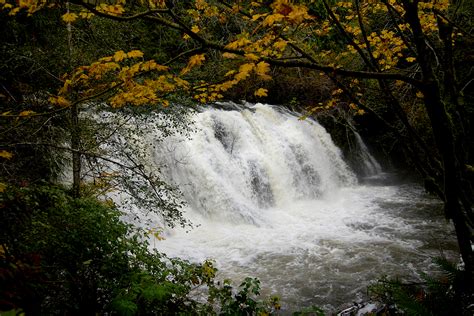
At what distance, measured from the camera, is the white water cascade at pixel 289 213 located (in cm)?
615

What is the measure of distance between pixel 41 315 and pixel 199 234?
5226 mm

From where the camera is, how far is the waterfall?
893cm

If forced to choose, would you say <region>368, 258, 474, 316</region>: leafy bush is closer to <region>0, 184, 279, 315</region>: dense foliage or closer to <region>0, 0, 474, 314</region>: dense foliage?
<region>0, 0, 474, 314</region>: dense foliage

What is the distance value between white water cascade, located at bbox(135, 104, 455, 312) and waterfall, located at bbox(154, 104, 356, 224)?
4cm

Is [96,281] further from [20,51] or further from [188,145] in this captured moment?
[188,145]

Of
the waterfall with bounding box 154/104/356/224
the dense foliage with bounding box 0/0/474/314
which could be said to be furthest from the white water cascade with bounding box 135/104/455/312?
the dense foliage with bounding box 0/0/474/314

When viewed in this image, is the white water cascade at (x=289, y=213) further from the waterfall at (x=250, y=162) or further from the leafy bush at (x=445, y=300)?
the leafy bush at (x=445, y=300)

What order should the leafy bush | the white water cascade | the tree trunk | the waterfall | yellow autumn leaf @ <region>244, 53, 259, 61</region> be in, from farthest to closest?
the waterfall, the white water cascade, the tree trunk, the leafy bush, yellow autumn leaf @ <region>244, 53, 259, 61</region>

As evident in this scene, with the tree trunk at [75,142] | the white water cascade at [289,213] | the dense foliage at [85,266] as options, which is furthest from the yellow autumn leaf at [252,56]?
the white water cascade at [289,213]

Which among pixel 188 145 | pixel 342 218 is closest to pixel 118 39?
pixel 188 145

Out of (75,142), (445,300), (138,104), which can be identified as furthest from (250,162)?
(445,300)

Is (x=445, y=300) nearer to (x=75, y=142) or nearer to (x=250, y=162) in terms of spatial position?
(x=75, y=142)

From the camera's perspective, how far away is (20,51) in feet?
17.5

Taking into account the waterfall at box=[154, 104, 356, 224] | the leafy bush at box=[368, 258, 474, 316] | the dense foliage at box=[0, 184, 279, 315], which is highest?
the waterfall at box=[154, 104, 356, 224]
